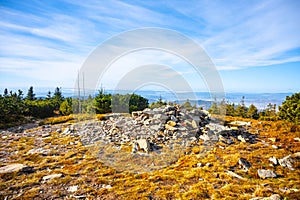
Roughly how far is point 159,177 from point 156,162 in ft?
5.35

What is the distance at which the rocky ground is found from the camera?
6434mm

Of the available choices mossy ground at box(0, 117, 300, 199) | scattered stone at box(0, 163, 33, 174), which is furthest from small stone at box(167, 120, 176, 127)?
scattered stone at box(0, 163, 33, 174)

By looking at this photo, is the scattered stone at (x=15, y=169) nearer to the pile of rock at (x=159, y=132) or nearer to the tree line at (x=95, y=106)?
the pile of rock at (x=159, y=132)

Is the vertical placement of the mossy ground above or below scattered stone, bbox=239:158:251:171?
below

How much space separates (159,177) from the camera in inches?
297

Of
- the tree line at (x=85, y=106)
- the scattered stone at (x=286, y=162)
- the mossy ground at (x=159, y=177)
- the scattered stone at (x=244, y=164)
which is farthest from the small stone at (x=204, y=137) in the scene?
the tree line at (x=85, y=106)

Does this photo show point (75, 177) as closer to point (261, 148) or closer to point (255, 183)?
point (255, 183)

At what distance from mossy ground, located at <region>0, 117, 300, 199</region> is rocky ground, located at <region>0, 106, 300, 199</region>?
0.03 meters

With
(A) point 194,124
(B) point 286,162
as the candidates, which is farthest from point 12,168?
(B) point 286,162

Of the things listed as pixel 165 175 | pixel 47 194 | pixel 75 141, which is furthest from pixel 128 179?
pixel 75 141

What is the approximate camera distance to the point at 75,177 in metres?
7.59

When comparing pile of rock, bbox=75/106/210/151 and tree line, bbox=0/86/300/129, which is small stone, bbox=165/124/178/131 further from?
tree line, bbox=0/86/300/129

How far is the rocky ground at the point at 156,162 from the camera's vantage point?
21.1ft

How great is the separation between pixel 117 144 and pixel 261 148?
892 cm
